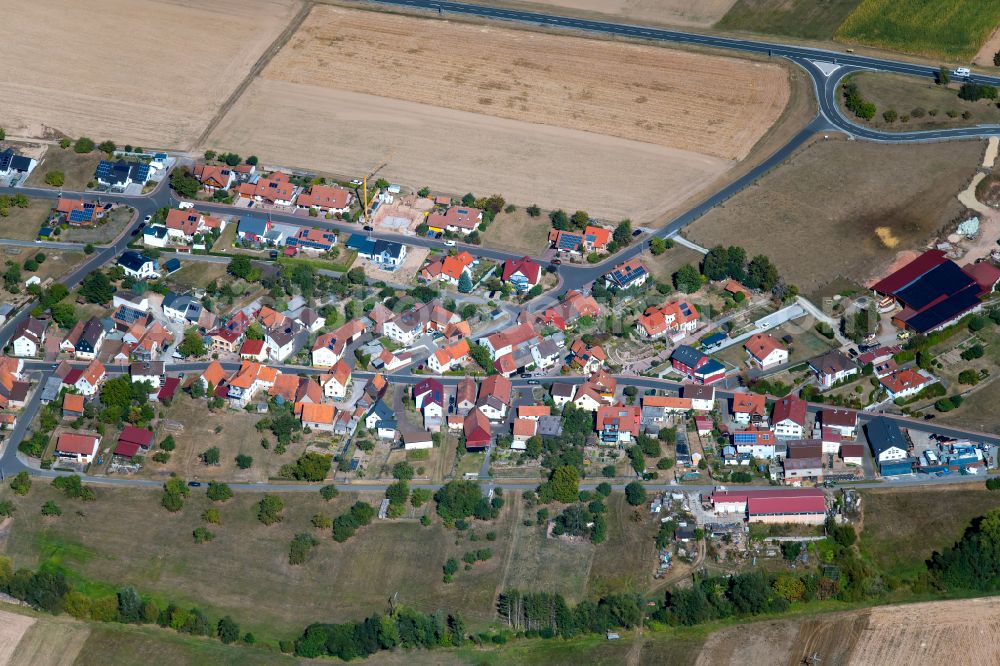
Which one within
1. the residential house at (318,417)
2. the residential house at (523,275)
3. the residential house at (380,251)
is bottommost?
the residential house at (318,417)

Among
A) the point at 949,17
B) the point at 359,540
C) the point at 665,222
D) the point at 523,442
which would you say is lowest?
the point at 359,540

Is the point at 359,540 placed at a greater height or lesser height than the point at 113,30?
lesser

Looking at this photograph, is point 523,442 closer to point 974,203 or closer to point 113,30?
point 974,203

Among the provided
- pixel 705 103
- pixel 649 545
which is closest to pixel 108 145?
pixel 705 103

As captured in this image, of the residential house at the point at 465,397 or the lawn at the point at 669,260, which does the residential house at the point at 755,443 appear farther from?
the lawn at the point at 669,260

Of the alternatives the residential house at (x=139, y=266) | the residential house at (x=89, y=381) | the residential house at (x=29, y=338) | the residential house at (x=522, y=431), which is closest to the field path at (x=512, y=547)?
the residential house at (x=522, y=431)

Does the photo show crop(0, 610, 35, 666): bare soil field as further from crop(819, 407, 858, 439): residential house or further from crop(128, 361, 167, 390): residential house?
crop(819, 407, 858, 439): residential house

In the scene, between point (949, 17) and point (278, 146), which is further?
point (949, 17)
